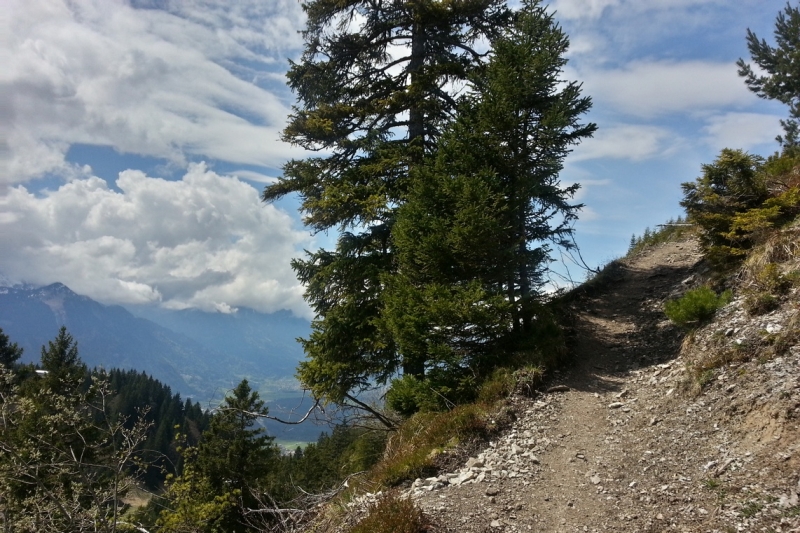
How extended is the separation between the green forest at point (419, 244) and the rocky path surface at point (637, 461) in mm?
767

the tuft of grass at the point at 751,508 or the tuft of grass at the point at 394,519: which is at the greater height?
the tuft of grass at the point at 751,508

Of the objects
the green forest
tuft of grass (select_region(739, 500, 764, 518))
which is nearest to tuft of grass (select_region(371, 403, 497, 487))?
the green forest

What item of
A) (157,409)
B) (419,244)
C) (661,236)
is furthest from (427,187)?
(157,409)

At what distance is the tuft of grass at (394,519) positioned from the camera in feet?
18.1

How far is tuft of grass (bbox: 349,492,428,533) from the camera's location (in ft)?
18.1

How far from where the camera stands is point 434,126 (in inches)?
529

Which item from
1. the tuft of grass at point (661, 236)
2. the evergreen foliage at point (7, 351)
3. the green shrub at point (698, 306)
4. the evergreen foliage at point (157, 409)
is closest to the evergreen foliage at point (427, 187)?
the green shrub at point (698, 306)

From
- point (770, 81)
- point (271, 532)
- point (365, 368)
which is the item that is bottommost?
point (271, 532)

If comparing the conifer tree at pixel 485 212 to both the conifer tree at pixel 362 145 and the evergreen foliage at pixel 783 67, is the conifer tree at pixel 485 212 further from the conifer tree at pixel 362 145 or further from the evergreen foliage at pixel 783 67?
the evergreen foliage at pixel 783 67

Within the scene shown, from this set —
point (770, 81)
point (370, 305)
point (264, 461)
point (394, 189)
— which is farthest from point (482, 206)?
point (264, 461)

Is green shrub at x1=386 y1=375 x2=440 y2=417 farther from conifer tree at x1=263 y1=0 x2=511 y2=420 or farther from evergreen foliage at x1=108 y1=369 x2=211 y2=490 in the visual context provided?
evergreen foliage at x1=108 y1=369 x2=211 y2=490

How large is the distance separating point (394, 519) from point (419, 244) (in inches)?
238

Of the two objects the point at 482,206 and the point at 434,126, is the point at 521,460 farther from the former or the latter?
the point at 434,126

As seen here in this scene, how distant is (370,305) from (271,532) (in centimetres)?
601
